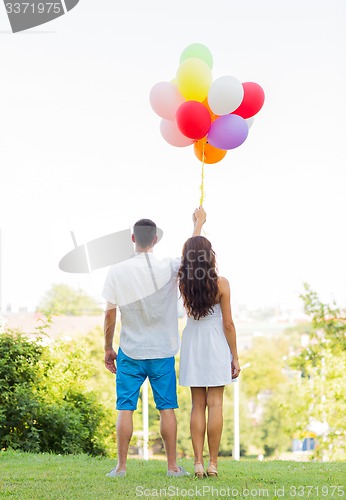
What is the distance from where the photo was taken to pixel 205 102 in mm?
5336

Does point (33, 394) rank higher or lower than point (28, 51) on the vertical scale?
lower

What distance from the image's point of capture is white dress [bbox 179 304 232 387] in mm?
4531

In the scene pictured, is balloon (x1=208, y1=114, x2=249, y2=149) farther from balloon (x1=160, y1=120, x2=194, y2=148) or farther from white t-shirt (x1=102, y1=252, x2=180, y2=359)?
white t-shirt (x1=102, y1=252, x2=180, y2=359)

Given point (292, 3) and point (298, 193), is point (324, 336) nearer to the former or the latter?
point (292, 3)

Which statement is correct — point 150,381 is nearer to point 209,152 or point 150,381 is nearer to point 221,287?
point 221,287

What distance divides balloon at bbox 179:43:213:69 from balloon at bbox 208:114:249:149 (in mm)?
460

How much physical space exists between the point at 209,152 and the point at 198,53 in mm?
689

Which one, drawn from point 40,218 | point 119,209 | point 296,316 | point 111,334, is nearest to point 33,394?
point 111,334

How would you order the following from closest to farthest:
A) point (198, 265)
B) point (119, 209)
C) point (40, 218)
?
point (198, 265) < point (40, 218) < point (119, 209)

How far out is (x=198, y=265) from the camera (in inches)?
176

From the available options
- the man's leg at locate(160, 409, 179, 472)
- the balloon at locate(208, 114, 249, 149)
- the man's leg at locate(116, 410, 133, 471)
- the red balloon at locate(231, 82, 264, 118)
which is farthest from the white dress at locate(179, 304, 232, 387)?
the red balloon at locate(231, 82, 264, 118)

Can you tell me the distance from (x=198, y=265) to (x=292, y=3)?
21.0 metres

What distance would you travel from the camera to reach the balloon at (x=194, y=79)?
5227 mm

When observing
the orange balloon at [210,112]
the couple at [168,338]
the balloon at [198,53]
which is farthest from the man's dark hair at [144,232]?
the balloon at [198,53]
